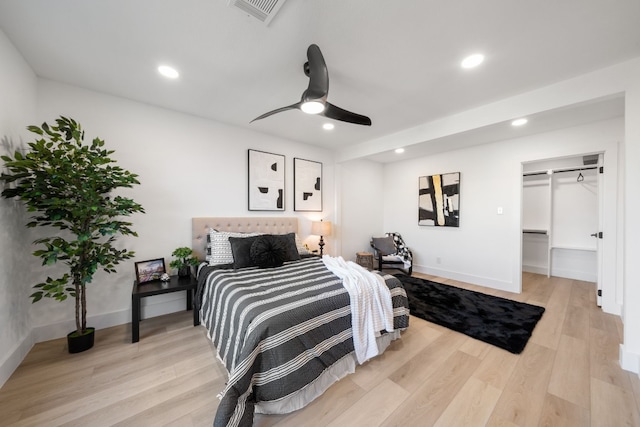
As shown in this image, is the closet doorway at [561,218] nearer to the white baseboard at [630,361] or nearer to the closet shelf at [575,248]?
the closet shelf at [575,248]

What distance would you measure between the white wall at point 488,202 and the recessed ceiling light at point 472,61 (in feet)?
8.04

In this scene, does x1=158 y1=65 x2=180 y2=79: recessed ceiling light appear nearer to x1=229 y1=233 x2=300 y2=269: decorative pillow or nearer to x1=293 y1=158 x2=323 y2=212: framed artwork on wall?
x1=229 y1=233 x2=300 y2=269: decorative pillow

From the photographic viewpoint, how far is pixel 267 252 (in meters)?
2.82

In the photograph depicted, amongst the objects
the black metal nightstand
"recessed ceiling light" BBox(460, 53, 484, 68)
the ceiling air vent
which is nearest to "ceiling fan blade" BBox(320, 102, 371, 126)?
the ceiling air vent

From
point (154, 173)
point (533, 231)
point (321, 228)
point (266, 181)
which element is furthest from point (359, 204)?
point (154, 173)

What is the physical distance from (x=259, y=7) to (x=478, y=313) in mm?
3812

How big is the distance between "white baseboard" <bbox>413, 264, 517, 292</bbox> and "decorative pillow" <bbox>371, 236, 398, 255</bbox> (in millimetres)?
671

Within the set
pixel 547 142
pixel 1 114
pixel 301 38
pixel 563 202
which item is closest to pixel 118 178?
pixel 1 114

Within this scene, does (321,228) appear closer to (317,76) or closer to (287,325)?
(287,325)

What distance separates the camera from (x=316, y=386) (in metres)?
1.67

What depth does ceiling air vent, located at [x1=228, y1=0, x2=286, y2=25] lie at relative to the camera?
4.70ft

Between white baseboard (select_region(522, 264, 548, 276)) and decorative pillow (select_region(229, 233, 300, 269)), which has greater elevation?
decorative pillow (select_region(229, 233, 300, 269))

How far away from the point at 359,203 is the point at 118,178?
4.07 meters

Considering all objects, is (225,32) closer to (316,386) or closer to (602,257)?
(316,386)
